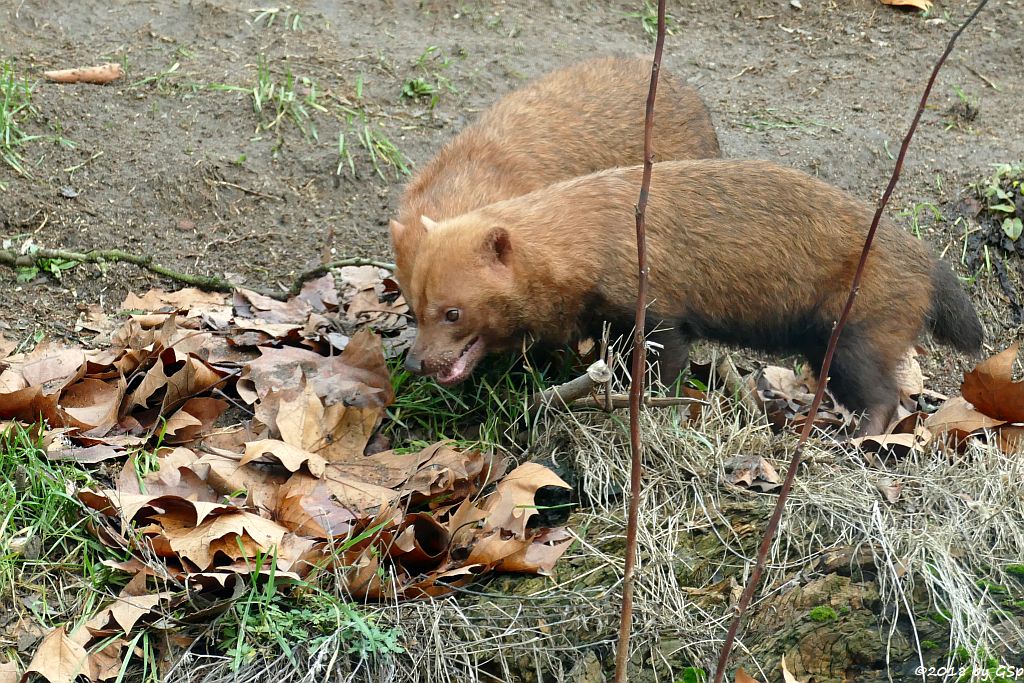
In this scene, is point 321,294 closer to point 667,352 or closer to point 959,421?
point 667,352

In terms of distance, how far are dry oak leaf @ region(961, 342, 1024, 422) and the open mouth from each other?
201 centimetres

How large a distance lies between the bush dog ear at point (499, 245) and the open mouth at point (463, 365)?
1.23 feet

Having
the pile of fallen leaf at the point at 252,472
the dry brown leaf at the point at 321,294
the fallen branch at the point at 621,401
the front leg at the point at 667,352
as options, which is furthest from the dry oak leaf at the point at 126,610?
the dry brown leaf at the point at 321,294

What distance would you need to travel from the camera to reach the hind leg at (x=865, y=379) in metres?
4.93

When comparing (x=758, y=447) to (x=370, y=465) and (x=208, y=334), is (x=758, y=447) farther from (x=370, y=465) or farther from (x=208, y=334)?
(x=208, y=334)

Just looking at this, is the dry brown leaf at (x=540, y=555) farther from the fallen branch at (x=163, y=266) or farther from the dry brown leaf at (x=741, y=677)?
the fallen branch at (x=163, y=266)

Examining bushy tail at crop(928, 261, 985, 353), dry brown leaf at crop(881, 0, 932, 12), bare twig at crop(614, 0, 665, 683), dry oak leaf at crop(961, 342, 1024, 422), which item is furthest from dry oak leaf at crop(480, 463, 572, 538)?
dry brown leaf at crop(881, 0, 932, 12)

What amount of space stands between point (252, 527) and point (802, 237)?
281 cm

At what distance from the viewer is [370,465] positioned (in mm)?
4199

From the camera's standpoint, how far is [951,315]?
509 cm

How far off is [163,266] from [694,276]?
2876 mm

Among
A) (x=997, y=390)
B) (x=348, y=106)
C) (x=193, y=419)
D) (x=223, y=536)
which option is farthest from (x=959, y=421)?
(x=348, y=106)

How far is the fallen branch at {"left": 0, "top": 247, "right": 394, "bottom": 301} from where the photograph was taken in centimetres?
548

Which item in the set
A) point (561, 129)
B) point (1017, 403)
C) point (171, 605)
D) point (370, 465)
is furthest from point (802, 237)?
point (171, 605)
